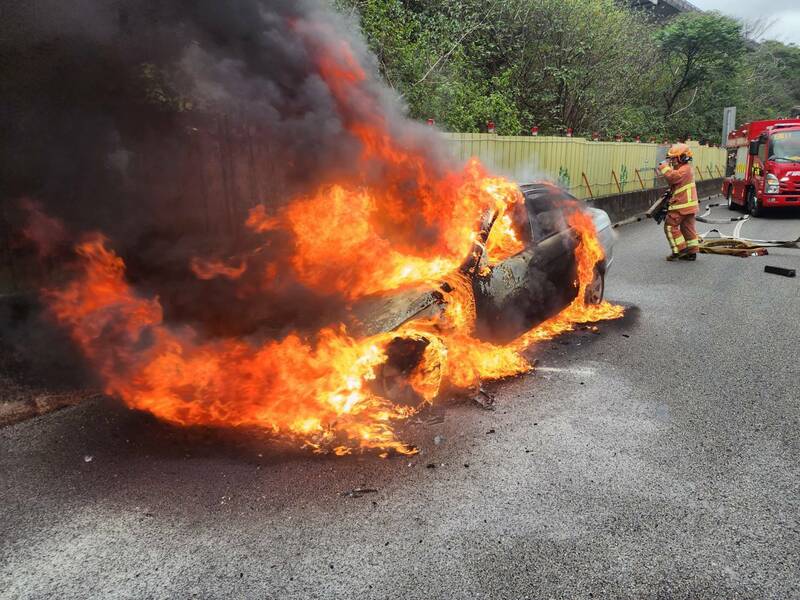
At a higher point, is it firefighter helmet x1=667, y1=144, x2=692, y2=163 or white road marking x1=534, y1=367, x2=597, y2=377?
firefighter helmet x1=667, y1=144, x2=692, y2=163

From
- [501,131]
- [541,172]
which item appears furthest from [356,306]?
[501,131]

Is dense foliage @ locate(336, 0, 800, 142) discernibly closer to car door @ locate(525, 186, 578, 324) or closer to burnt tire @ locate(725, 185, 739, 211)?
burnt tire @ locate(725, 185, 739, 211)

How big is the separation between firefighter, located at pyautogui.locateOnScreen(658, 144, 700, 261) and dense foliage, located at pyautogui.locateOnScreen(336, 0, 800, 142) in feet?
16.9

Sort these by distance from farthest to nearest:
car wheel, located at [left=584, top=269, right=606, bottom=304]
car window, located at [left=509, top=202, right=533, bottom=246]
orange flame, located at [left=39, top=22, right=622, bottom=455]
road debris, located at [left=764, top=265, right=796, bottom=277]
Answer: road debris, located at [left=764, top=265, right=796, bottom=277]
car wheel, located at [left=584, top=269, right=606, bottom=304]
car window, located at [left=509, top=202, right=533, bottom=246]
orange flame, located at [left=39, top=22, right=622, bottom=455]

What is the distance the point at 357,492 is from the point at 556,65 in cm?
1799

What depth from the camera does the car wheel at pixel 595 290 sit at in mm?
6633

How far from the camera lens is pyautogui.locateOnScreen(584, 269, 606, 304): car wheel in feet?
21.8

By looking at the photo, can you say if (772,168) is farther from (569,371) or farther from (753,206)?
(569,371)

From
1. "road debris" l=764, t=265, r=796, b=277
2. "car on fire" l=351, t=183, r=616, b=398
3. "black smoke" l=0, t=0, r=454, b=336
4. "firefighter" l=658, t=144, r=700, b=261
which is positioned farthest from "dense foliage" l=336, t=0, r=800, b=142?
"road debris" l=764, t=265, r=796, b=277

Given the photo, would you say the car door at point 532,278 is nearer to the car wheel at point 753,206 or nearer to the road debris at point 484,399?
the road debris at point 484,399

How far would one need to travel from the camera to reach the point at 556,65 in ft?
59.4

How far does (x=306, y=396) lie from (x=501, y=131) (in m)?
12.9

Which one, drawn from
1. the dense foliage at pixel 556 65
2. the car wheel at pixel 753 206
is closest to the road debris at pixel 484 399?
the dense foliage at pixel 556 65

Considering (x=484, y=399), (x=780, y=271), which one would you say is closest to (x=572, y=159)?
(x=780, y=271)
